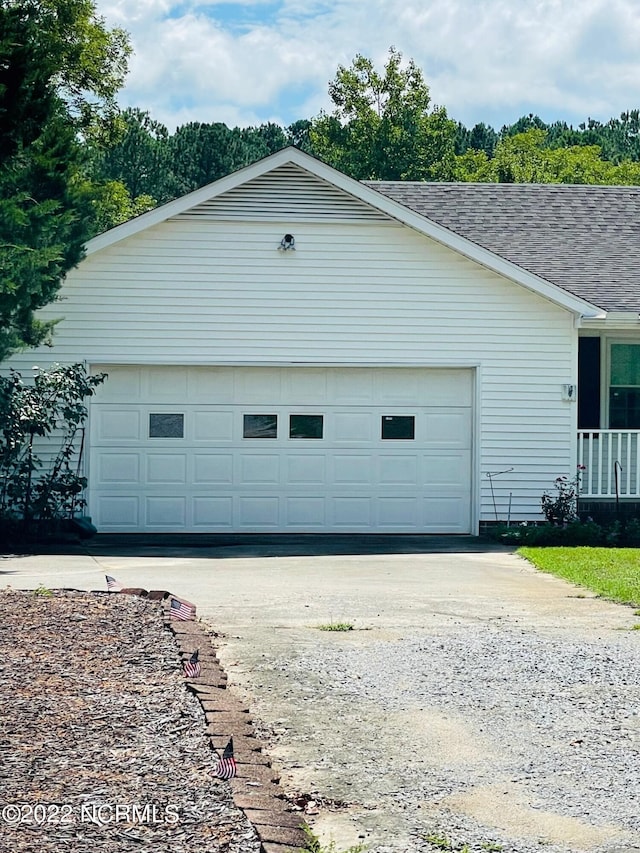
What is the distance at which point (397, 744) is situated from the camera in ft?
20.2

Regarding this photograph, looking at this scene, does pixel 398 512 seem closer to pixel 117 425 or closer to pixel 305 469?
pixel 305 469

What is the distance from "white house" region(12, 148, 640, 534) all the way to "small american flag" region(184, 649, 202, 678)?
10.1m

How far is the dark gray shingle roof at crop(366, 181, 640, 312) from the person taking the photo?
18656 millimetres

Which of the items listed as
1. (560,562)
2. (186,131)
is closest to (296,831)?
(560,562)

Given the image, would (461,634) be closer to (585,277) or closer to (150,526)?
(150,526)

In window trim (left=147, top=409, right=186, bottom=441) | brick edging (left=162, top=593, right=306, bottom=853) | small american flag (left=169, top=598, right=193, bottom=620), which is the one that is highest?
window trim (left=147, top=409, right=186, bottom=441)

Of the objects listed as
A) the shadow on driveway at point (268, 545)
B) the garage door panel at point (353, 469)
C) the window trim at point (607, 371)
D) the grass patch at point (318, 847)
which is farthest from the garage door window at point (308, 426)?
the grass patch at point (318, 847)

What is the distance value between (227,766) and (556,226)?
659 inches

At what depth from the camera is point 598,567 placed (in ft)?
44.9

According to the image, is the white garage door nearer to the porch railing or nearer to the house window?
the porch railing

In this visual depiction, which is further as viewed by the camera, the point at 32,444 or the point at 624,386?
the point at 624,386

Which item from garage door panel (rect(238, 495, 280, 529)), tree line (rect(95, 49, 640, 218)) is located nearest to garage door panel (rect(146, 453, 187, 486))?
garage door panel (rect(238, 495, 280, 529))

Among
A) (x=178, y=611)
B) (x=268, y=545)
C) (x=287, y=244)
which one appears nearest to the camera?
(x=178, y=611)

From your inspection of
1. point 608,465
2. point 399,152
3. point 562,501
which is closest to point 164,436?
point 562,501
